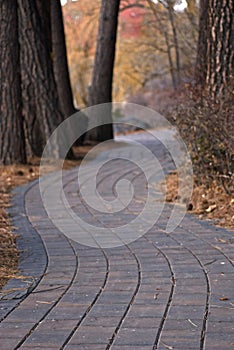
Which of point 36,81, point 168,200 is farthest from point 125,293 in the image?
point 36,81

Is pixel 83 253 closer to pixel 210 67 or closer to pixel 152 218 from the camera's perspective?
pixel 152 218

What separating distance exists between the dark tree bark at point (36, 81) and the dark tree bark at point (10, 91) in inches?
38.0

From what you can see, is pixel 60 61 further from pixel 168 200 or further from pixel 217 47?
pixel 168 200

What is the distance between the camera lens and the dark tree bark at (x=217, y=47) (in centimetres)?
867

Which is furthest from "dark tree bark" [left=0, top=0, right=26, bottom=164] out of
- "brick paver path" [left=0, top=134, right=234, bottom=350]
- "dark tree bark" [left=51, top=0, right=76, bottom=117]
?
"brick paver path" [left=0, top=134, right=234, bottom=350]

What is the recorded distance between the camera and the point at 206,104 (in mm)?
7902

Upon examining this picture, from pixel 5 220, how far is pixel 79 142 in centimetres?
812

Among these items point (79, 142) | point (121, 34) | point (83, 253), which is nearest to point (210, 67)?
point (83, 253)

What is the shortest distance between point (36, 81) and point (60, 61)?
318 cm

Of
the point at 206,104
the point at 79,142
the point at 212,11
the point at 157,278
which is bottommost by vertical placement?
the point at 79,142

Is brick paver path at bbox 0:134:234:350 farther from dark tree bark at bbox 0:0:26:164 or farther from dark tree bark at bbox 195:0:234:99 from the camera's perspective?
dark tree bark at bbox 0:0:26:164

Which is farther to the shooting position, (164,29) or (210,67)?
(164,29)

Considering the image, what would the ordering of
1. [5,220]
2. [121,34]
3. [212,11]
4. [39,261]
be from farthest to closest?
1. [121,34]
2. [212,11]
3. [5,220]
4. [39,261]

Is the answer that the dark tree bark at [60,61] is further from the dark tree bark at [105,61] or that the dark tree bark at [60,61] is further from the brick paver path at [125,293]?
the brick paver path at [125,293]
